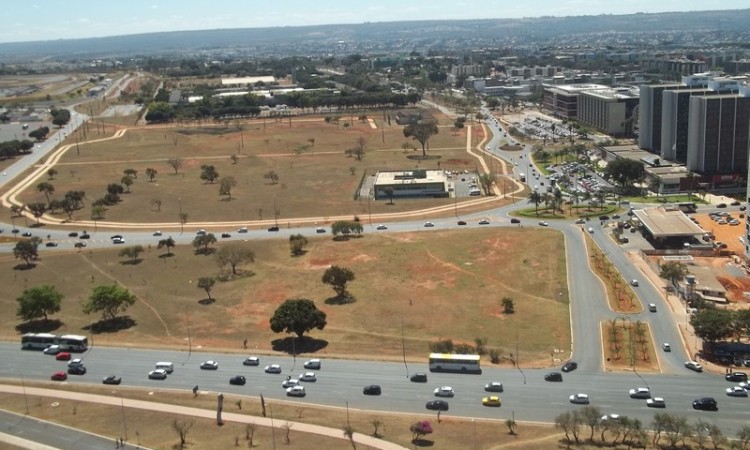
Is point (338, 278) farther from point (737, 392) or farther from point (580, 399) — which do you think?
point (737, 392)

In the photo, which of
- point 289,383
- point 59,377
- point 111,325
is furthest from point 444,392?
point 111,325

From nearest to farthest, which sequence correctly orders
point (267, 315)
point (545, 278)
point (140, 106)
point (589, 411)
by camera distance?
1. point (589, 411)
2. point (267, 315)
3. point (545, 278)
4. point (140, 106)

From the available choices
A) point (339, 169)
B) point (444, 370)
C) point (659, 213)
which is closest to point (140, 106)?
point (339, 169)

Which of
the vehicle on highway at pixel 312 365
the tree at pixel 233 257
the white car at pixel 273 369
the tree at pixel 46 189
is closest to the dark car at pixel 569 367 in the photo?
the vehicle on highway at pixel 312 365

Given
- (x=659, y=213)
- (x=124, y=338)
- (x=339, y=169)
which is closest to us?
(x=124, y=338)

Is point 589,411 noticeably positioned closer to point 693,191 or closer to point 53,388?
point 53,388

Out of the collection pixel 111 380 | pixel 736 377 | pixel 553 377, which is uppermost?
pixel 111 380

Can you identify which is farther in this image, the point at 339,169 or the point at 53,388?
the point at 339,169

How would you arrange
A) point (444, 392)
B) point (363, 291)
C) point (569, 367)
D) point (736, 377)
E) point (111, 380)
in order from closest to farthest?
point (444, 392)
point (736, 377)
point (111, 380)
point (569, 367)
point (363, 291)
